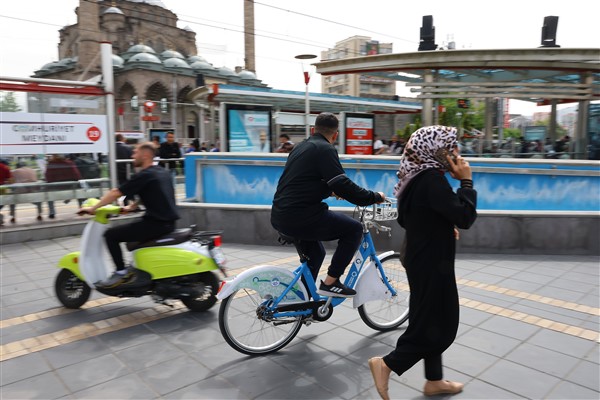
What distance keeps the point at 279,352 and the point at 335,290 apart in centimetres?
67

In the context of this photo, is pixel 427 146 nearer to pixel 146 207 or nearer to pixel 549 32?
pixel 146 207

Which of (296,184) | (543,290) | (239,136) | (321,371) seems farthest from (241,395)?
(239,136)

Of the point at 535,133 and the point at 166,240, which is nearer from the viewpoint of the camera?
the point at 166,240

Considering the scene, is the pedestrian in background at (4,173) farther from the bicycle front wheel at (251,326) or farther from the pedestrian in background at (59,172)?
the bicycle front wheel at (251,326)

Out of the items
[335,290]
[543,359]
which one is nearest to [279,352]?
[335,290]

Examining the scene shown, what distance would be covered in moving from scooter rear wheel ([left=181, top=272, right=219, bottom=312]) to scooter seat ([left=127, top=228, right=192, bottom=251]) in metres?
0.39

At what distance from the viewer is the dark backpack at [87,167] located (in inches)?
317

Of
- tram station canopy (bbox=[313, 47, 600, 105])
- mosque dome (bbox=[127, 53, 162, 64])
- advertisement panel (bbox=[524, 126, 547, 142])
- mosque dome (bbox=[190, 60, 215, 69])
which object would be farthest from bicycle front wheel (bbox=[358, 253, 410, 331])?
mosque dome (bbox=[190, 60, 215, 69])

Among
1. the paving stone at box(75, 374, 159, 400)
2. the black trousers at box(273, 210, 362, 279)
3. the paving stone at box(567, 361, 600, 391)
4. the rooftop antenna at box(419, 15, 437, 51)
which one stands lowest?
the paving stone at box(567, 361, 600, 391)

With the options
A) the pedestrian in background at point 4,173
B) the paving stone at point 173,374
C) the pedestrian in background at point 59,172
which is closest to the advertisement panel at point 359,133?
the pedestrian in background at point 59,172

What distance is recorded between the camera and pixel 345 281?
3703mm

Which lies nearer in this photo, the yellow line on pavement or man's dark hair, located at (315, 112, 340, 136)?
man's dark hair, located at (315, 112, 340, 136)

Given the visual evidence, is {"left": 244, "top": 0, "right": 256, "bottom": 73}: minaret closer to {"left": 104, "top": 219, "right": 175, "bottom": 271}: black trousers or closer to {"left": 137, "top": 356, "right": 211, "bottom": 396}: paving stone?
{"left": 104, "top": 219, "right": 175, "bottom": 271}: black trousers

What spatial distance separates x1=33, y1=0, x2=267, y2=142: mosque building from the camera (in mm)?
42281
